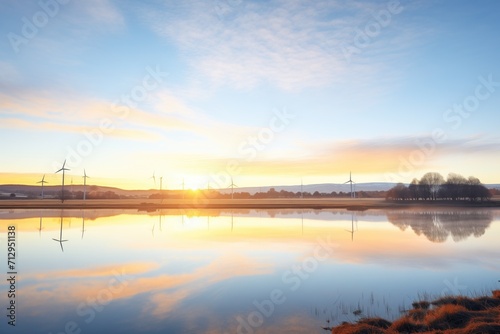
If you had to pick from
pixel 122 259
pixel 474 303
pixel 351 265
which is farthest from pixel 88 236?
pixel 474 303

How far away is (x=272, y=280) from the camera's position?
20578 mm

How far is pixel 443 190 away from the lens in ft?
551

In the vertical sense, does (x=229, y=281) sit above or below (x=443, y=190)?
below

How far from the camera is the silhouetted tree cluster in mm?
150625

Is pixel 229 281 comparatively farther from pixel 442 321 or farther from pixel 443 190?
pixel 443 190

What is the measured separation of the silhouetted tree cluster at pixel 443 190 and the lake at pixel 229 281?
134768 mm

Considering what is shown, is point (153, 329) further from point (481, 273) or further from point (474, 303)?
point (481, 273)

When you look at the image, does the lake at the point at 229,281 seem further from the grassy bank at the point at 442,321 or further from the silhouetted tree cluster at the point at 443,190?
the silhouetted tree cluster at the point at 443,190

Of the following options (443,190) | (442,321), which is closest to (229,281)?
(442,321)

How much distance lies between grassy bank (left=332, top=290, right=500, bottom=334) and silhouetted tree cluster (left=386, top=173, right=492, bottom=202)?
15417 centimetres

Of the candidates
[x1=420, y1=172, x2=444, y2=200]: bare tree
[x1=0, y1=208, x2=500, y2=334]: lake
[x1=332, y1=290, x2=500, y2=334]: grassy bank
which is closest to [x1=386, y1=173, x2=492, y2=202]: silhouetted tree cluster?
[x1=420, y1=172, x2=444, y2=200]: bare tree

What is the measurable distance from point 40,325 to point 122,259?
13.1 metres

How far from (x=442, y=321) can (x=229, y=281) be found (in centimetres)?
1079

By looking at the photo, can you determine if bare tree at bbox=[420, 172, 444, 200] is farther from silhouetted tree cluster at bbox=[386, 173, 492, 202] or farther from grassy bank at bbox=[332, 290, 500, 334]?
grassy bank at bbox=[332, 290, 500, 334]
